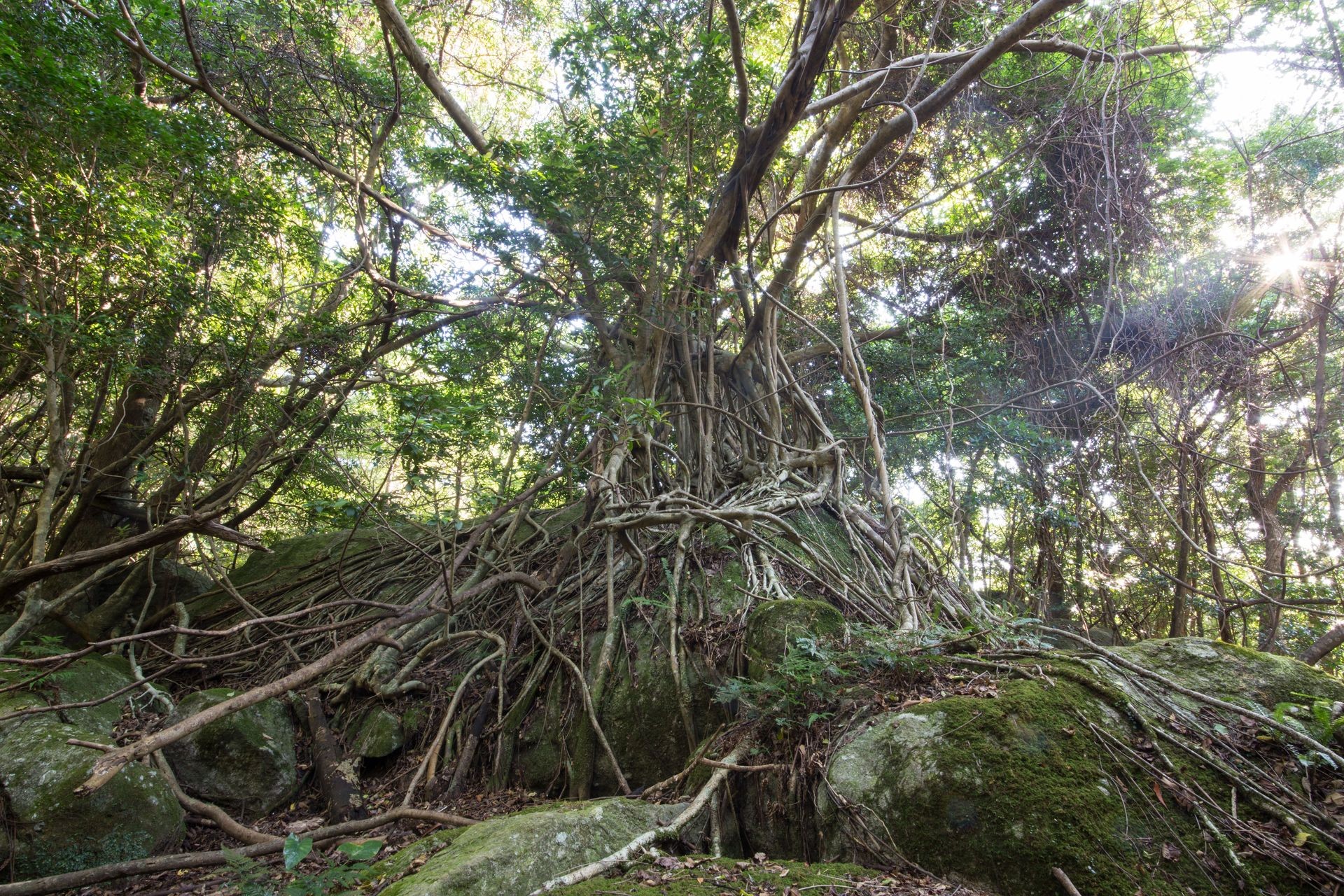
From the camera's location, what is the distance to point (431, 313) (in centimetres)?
566

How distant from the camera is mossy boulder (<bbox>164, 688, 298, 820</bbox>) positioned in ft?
11.6

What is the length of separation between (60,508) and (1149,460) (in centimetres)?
982

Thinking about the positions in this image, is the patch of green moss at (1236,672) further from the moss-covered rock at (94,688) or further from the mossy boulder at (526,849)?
the moss-covered rock at (94,688)

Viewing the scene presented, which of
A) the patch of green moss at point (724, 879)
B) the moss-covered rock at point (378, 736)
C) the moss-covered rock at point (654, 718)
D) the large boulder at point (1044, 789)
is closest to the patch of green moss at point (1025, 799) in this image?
the large boulder at point (1044, 789)

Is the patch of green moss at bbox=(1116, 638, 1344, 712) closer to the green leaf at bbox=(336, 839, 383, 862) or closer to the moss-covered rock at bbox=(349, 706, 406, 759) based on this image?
the green leaf at bbox=(336, 839, 383, 862)

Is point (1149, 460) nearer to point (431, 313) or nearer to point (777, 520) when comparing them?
point (777, 520)

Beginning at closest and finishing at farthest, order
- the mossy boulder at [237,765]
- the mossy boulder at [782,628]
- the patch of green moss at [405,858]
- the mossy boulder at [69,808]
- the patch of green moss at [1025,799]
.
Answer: the patch of green moss at [1025,799]
the patch of green moss at [405,858]
the mossy boulder at [782,628]
the mossy boulder at [69,808]
the mossy boulder at [237,765]

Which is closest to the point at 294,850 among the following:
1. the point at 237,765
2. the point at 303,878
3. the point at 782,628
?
the point at 303,878

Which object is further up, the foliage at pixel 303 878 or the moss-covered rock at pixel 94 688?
the moss-covered rock at pixel 94 688

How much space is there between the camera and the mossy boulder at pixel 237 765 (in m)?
3.54

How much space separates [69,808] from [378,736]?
4.44 ft

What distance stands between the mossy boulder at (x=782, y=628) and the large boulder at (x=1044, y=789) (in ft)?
1.99

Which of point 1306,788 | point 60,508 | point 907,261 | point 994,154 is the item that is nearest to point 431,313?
point 60,508

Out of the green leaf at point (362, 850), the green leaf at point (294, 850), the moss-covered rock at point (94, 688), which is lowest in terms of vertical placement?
the green leaf at point (294, 850)
